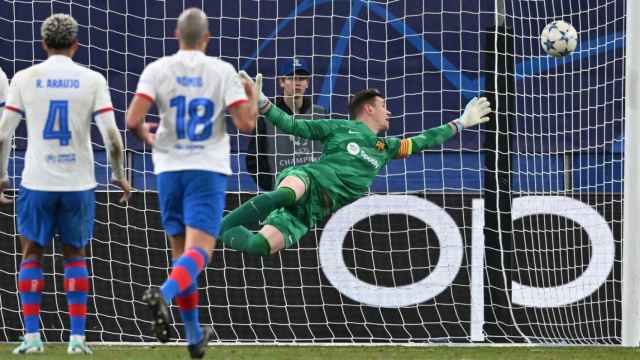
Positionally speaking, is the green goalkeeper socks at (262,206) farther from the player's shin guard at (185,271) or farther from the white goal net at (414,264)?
the player's shin guard at (185,271)

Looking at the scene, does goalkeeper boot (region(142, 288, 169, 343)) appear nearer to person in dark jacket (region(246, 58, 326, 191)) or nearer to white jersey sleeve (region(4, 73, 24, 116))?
white jersey sleeve (region(4, 73, 24, 116))

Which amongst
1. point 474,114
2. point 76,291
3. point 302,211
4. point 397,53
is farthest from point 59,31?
point 397,53

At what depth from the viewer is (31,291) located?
323 inches

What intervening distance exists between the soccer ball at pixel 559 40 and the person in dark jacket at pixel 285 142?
194 cm

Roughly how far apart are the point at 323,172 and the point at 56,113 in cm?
247

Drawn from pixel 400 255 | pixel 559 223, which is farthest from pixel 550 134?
pixel 400 255

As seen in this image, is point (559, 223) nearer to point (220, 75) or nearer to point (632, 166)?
point (632, 166)

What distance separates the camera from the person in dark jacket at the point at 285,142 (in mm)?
10867

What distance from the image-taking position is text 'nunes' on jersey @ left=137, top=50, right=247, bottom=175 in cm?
730

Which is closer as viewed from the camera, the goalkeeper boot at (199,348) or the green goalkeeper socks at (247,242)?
the goalkeeper boot at (199,348)

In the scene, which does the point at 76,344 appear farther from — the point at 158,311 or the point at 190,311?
the point at 158,311

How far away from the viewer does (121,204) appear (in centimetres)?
1070

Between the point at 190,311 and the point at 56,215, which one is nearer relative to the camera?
the point at 190,311

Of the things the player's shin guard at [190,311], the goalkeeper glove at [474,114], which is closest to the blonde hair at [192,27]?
the player's shin guard at [190,311]
